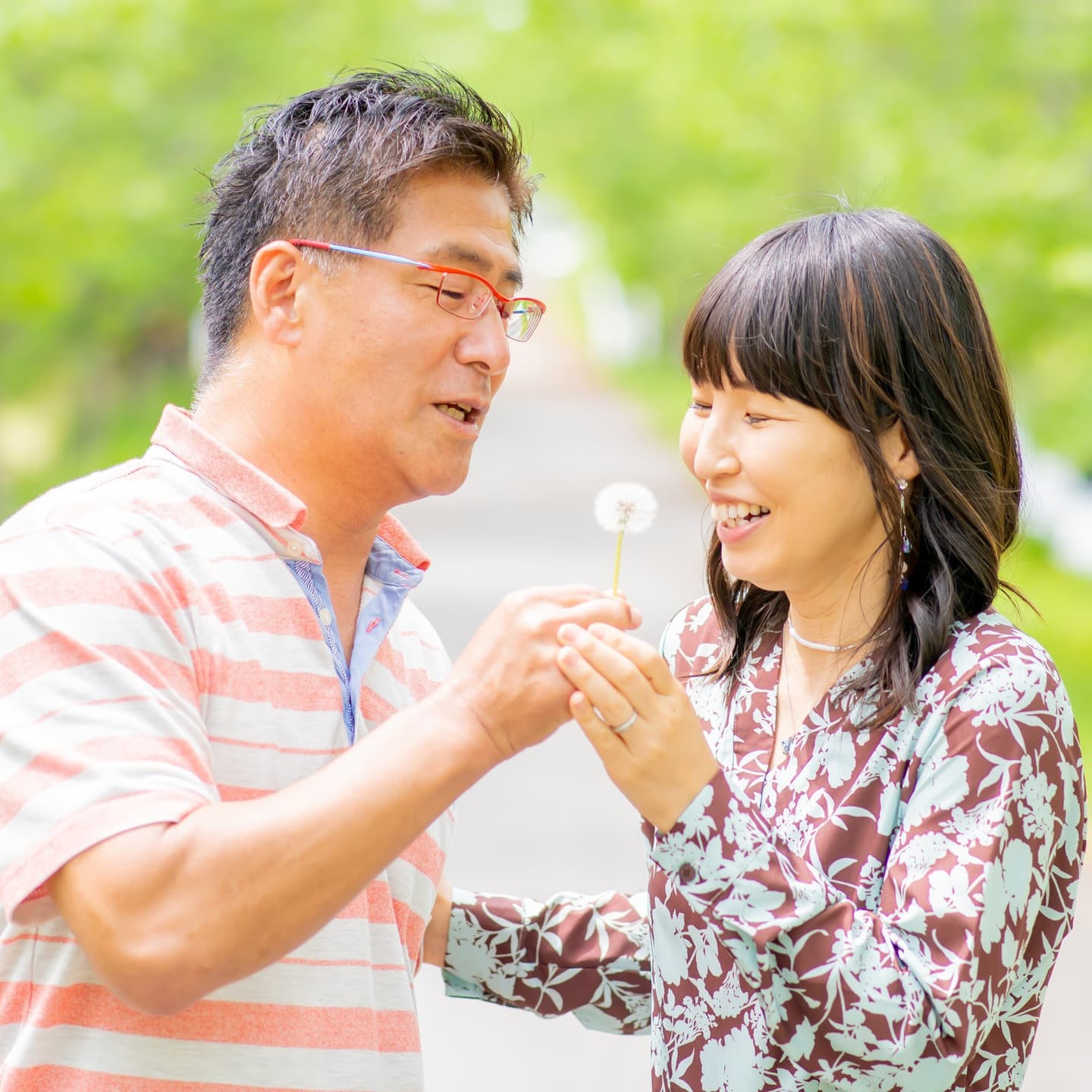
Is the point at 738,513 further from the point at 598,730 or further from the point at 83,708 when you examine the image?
the point at 83,708

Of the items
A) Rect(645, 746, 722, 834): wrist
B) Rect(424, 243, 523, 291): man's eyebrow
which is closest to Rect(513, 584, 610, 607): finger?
Rect(645, 746, 722, 834): wrist

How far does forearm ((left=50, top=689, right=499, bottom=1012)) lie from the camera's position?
163 cm

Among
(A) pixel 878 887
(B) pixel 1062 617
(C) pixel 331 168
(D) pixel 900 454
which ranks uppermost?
(B) pixel 1062 617

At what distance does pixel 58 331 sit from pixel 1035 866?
16259 millimetres

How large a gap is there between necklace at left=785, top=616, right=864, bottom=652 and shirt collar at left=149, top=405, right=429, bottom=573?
75 cm

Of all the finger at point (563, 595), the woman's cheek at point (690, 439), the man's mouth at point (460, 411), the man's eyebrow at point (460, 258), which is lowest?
the finger at point (563, 595)

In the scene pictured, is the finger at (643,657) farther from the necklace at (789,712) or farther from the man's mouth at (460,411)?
the man's mouth at (460,411)

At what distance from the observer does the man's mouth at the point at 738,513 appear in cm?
209

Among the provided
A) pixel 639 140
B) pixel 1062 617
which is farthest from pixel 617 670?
pixel 639 140

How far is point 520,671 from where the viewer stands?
1.79 meters

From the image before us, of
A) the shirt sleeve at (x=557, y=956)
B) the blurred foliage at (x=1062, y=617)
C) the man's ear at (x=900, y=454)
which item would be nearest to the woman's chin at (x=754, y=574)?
the man's ear at (x=900, y=454)

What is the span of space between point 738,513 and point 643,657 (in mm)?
398

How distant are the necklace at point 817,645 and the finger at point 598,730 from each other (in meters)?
0.51

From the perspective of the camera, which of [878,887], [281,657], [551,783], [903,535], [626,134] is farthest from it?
[626,134]
